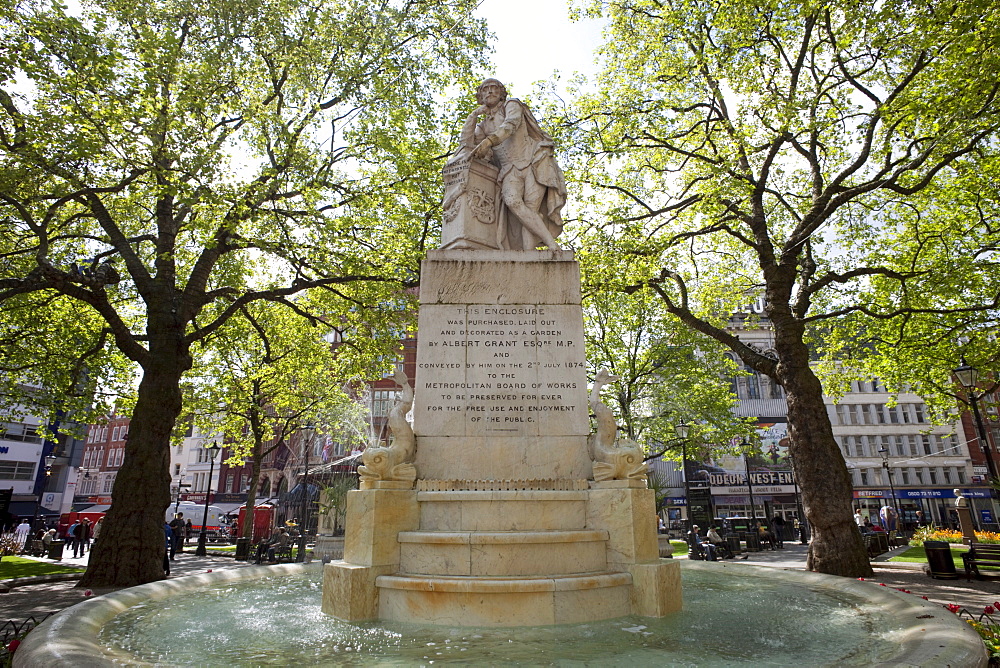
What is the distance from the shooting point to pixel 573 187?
1930 cm

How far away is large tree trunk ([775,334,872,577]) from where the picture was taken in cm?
1343

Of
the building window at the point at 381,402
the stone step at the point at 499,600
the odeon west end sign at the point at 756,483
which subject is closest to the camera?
the stone step at the point at 499,600

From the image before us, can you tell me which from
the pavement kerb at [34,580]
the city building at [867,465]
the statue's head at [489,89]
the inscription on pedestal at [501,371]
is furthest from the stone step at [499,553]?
the city building at [867,465]

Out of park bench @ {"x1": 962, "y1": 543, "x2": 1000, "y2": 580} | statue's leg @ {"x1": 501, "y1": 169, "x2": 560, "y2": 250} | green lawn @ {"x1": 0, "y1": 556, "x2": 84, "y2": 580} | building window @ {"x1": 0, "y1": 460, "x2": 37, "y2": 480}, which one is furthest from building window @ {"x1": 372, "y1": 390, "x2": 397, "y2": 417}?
statue's leg @ {"x1": 501, "y1": 169, "x2": 560, "y2": 250}

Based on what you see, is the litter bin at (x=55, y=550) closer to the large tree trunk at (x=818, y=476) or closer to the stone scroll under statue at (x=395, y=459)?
the stone scroll under statue at (x=395, y=459)

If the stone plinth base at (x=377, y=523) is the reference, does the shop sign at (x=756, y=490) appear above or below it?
above

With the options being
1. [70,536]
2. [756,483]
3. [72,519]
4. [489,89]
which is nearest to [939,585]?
[489,89]

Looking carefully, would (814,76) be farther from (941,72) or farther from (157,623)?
(157,623)

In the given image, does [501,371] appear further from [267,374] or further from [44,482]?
[44,482]

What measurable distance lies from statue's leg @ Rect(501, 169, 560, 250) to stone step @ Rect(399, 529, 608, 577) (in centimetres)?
421

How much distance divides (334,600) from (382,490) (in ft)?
3.76

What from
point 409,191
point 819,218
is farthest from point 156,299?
point 819,218

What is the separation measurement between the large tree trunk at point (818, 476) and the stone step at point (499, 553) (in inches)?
393

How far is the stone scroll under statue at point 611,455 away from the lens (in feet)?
21.7
